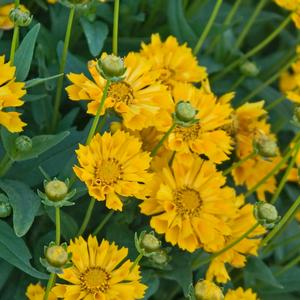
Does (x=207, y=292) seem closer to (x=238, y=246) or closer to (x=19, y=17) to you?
(x=238, y=246)

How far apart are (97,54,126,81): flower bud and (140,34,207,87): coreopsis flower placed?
27cm

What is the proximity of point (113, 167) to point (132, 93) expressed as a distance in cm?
13

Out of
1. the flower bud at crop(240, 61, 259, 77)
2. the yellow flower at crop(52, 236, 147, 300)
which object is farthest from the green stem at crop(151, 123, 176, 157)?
the flower bud at crop(240, 61, 259, 77)

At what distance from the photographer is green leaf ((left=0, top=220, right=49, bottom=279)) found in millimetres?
895

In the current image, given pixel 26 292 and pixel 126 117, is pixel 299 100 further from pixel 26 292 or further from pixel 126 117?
pixel 26 292

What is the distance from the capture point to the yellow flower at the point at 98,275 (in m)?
0.90

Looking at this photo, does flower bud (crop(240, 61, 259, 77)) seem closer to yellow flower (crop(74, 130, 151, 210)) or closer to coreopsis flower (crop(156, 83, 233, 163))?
coreopsis flower (crop(156, 83, 233, 163))

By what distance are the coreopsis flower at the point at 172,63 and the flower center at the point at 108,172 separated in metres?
0.21

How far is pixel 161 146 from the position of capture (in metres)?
1.03

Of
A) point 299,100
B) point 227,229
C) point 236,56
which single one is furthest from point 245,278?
point 236,56

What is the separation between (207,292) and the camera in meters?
0.87

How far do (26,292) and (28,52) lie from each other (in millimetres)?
341

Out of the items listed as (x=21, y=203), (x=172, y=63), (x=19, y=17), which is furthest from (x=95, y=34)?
(x=21, y=203)

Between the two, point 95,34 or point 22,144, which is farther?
point 95,34
